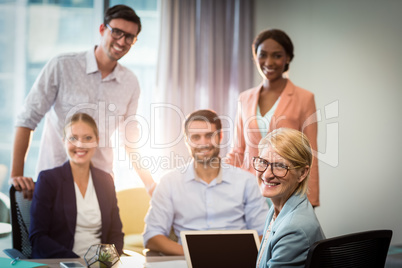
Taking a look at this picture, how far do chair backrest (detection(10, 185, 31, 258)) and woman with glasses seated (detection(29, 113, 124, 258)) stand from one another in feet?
0.19

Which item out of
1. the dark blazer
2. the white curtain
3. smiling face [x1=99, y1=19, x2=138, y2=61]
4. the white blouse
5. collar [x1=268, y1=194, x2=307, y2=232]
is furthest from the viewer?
the white curtain

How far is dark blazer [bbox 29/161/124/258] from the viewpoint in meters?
2.11

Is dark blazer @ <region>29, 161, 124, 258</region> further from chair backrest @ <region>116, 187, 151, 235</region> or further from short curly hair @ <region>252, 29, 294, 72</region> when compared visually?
short curly hair @ <region>252, 29, 294, 72</region>

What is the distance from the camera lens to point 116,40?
267 cm

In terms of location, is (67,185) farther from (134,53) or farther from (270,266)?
(134,53)

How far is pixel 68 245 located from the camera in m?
2.21

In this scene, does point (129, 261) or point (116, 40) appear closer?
point (129, 261)

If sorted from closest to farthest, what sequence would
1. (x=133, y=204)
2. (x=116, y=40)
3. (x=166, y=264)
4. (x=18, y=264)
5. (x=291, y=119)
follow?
(x=18, y=264) < (x=166, y=264) < (x=291, y=119) < (x=116, y=40) < (x=133, y=204)

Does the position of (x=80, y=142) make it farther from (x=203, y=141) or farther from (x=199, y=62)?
(x=199, y=62)

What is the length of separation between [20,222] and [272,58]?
5.13 ft

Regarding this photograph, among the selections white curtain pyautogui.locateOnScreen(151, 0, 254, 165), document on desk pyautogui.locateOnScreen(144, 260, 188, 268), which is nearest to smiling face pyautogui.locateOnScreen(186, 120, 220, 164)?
document on desk pyautogui.locateOnScreen(144, 260, 188, 268)

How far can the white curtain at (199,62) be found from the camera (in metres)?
3.81

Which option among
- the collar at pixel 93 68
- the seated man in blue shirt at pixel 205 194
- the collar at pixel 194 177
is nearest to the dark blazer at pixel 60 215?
the seated man in blue shirt at pixel 205 194

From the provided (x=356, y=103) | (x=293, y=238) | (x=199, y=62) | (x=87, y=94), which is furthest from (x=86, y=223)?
(x=199, y=62)
